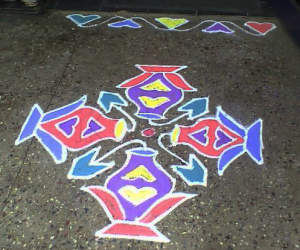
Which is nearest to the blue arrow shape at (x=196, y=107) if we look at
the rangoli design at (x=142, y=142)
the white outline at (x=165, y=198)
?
the rangoli design at (x=142, y=142)

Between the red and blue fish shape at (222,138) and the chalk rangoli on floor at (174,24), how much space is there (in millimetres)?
1462

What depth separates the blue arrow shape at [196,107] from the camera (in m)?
3.03

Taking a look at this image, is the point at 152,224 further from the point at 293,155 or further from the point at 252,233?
the point at 293,155

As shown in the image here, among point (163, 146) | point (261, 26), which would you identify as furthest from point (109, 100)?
point (261, 26)

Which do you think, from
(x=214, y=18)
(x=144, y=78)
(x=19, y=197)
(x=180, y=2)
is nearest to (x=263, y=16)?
(x=214, y=18)

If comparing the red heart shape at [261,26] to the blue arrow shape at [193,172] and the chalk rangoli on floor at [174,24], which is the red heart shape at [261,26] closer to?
the chalk rangoli on floor at [174,24]

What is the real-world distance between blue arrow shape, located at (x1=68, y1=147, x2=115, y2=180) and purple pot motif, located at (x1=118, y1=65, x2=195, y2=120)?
580mm

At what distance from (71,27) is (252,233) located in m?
3.03

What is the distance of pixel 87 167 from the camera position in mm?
2629

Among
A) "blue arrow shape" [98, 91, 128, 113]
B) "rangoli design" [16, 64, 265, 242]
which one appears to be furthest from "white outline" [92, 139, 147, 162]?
"blue arrow shape" [98, 91, 128, 113]

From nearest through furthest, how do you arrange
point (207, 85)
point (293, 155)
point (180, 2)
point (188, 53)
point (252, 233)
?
point (252, 233) → point (293, 155) → point (207, 85) → point (188, 53) → point (180, 2)

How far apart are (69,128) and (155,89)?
0.88m

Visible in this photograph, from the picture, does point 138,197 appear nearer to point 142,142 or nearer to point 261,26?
point 142,142

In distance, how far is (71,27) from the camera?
13.5ft
